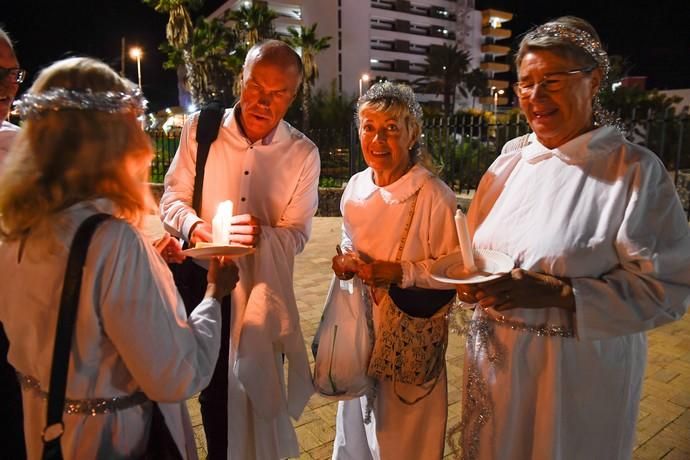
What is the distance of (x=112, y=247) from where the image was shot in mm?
1334

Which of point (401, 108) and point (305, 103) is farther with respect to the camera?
point (305, 103)

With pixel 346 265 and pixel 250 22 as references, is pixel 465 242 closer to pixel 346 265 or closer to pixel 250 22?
pixel 346 265

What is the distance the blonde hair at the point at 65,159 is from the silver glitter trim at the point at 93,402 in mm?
488

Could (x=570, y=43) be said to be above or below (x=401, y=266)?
above

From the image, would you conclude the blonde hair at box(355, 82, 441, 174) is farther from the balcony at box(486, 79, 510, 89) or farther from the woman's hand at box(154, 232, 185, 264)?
the balcony at box(486, 79, 510, 89)

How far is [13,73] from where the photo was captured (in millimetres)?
2641

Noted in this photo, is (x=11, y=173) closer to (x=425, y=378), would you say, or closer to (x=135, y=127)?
(x=135, y=127)

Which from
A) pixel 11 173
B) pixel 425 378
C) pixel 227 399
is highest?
pixel 11 173

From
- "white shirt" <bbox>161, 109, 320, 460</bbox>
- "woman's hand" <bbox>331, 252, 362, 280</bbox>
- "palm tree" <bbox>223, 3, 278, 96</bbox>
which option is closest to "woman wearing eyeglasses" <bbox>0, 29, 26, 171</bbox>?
"white shirt" <bbox>161, 109, 320, 460</bbox>

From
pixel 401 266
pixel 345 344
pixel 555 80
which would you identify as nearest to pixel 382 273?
pixel 401 266

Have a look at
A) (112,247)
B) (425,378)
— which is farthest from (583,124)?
(112,247)

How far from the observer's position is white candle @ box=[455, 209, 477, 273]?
63.6 inches

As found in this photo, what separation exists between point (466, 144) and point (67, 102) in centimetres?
1186

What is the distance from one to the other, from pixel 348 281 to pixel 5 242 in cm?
156
